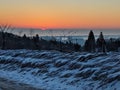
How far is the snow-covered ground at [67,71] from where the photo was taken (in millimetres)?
18781

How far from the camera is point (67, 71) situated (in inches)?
918

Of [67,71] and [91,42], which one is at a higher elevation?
[91,42]

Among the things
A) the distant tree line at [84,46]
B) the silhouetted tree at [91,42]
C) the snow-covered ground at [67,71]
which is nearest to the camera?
the snow-covered ground at [67,71]

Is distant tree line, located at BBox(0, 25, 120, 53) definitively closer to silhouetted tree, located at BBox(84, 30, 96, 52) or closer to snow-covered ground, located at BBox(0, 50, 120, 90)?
silhouetted tree, located at BBox(84, 30, 96, 52)

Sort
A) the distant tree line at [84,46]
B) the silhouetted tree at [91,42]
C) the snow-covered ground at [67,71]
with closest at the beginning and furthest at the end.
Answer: the snow-covered ground at [67,71] < the distant tree line at [84,46] < the silhouetted tree at [91,42]

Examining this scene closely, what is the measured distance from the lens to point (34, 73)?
85.5 feet

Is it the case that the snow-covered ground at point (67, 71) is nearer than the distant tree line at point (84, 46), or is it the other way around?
the snow-covered ground at point (67, 71)

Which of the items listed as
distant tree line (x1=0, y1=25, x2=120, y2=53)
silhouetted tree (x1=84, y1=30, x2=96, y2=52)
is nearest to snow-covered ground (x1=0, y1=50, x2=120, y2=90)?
distant tree line (x1=0, y1=25, x2=120, y2=53)

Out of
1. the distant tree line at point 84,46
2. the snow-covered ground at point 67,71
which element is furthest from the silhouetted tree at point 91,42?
the snow-covered ground at point 67,71

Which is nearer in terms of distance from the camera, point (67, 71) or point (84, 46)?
point (67, 71)

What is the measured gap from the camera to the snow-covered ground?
18.8 meters

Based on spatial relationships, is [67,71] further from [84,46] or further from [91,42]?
[84,46]

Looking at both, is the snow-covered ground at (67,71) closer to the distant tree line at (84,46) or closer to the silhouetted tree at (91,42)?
the distant tree line at (84,46)

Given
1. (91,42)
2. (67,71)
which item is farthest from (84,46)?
(67,71)
